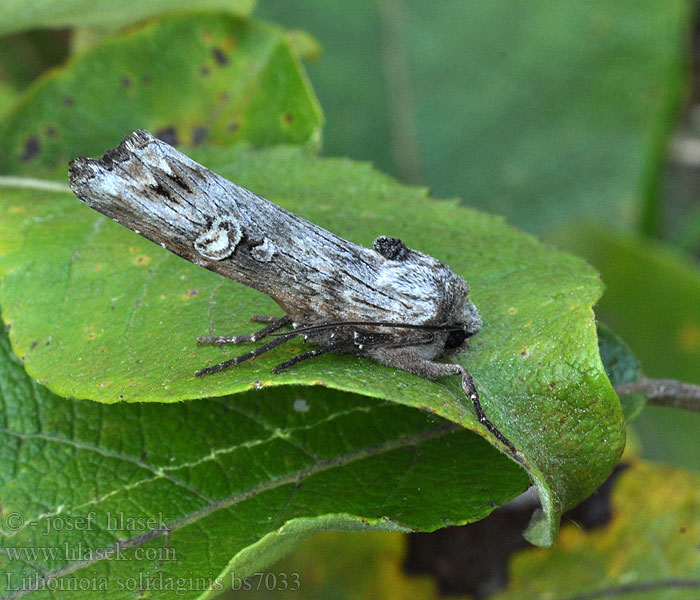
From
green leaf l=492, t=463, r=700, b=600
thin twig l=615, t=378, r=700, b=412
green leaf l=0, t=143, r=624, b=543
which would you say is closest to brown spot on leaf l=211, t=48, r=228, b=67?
green leaf l=0, t=143, r=624, b=543

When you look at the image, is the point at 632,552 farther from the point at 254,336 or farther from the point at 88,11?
the point at 88,11

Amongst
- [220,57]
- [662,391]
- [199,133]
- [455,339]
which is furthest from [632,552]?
[220,57]

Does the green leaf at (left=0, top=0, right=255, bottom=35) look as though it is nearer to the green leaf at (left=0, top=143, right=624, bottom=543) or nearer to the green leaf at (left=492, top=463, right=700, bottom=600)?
the green leaf at (left=0, top=143, right=624, bottom=543)

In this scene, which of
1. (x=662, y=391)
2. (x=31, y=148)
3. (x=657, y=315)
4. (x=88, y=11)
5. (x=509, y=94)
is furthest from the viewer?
(x=509, y=94)

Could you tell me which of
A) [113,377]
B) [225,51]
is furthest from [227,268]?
[225,51]

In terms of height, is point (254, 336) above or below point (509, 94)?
above

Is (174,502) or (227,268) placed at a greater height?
(227,268)

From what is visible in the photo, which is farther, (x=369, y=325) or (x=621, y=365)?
(x=621, y=365)

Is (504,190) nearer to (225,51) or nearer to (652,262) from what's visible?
(652,262)
